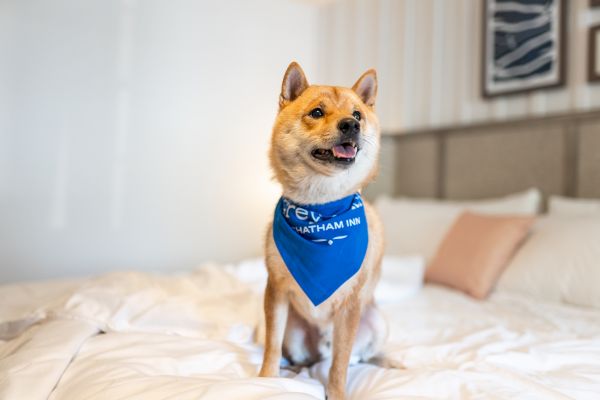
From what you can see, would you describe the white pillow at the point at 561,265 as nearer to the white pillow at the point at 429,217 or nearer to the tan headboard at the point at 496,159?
the white pillow at the point at 429,217

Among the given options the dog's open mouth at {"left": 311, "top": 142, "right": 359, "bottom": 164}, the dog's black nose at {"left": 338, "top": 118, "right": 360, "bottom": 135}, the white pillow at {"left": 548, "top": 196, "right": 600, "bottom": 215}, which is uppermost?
the dog's black nose at {"left": 338, "top": 118, "right": 360, "bottom": 135}

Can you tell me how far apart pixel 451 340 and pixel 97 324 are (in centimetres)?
110

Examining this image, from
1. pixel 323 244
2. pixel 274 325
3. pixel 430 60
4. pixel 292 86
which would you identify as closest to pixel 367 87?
pixel 292 86

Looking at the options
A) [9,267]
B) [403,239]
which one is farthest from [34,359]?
[9,267]

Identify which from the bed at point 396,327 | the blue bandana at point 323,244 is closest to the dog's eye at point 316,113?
the blue bandana at point 323,244

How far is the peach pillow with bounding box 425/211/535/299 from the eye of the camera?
6.70 feet

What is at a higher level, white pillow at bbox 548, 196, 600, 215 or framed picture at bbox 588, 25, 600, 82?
framed picture at bbox 588, 25, 600, 82

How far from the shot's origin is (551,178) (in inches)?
96.3

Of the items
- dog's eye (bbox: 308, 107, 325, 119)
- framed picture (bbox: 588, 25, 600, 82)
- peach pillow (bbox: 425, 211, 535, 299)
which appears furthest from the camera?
framed picture (bbox: 588, 25, 600, 82)

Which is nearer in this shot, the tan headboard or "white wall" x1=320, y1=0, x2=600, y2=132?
the tan headboard

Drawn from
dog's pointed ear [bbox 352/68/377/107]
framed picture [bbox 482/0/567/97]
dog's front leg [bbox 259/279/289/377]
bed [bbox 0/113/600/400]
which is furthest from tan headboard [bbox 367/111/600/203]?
dog's front leg [bbox 259/279/289/377]

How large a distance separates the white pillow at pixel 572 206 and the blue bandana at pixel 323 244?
4.75ft

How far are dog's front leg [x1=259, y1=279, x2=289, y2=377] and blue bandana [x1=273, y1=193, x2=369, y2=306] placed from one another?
3.2 inches

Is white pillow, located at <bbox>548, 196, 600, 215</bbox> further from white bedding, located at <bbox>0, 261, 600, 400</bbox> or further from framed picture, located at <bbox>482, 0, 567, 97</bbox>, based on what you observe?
framed picture, located at <bbox>482, 0, 567, 97</bbox>
